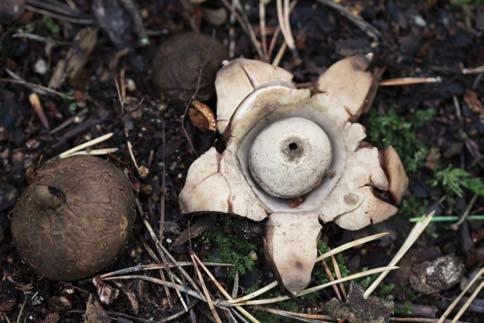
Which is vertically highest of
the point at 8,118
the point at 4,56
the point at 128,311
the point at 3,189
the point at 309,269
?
the point at 4,56

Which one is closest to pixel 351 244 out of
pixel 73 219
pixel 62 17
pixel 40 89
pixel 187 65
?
pixel 187 65

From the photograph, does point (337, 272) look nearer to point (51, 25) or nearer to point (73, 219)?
point (73, 219)

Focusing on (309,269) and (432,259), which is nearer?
(309,269)


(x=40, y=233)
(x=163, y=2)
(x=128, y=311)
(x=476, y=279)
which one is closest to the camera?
(x=40, y=233)

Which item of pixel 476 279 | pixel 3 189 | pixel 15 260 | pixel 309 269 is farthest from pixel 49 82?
pixel 476 279

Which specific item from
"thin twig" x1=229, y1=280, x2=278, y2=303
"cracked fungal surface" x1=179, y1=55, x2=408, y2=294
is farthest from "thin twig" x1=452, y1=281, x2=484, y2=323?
"thin twig" x1=229, y1=280, x2=278, y2=303

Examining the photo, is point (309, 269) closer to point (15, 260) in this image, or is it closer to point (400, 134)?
point (400, 134)

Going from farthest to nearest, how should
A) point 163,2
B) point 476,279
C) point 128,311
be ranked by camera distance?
point 163,2
point 476,279
point 128,311

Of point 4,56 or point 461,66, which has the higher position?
point 4,56
